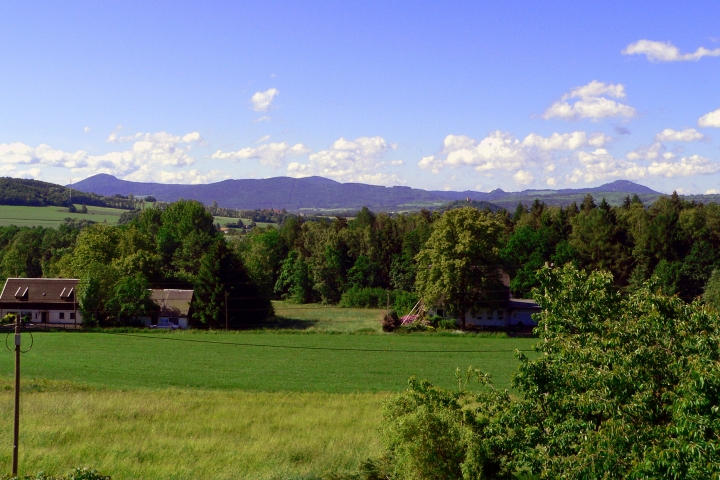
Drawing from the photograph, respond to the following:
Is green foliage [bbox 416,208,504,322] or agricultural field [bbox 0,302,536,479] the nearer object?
agricultural field [bbox 0,302,536,479]

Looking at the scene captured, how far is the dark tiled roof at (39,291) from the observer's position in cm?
5703

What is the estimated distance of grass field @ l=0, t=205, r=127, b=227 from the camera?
143 metres

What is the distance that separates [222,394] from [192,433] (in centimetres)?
818

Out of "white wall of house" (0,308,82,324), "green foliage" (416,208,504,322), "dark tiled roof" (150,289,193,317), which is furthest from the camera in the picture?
"white wall of house" (0,308,82,324)

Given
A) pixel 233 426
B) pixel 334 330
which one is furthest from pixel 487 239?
pixel 233 426

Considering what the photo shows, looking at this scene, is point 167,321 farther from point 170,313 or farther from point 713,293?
point 713,293

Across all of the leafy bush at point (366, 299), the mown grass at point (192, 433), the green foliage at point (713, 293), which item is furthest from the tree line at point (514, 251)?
the mown grass at point (192, 433)

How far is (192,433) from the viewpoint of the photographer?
20641mm

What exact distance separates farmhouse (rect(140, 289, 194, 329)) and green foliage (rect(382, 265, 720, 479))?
44081 millimetres

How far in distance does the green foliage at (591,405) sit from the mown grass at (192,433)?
3763 millimetres

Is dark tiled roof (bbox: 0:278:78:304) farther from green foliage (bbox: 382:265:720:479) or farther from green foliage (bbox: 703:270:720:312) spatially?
green foliage (bbox: 703:270:720:312)

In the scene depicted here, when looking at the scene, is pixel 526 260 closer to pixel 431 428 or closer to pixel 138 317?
pixel 138 317

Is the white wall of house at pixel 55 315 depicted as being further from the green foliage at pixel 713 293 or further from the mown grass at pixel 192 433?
the green foliage at pixel 713 293

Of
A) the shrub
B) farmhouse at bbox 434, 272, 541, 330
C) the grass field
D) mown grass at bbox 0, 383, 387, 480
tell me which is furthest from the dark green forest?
the grass field
